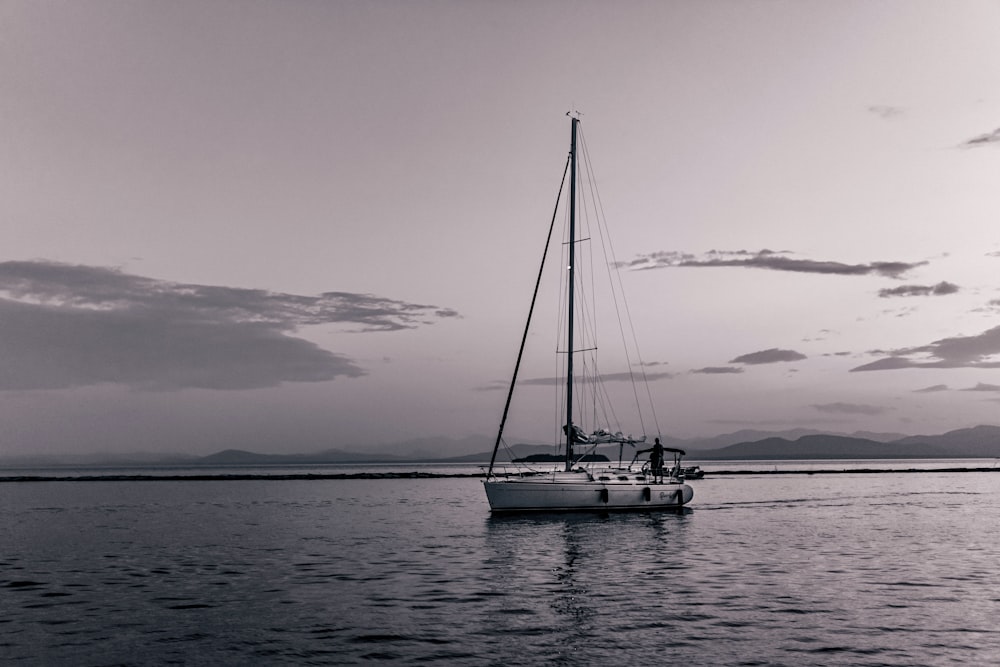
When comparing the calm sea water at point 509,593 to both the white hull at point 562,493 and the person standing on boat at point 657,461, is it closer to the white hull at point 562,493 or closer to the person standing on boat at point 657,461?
the white hull at point 562,493

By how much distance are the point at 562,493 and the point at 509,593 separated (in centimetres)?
2457

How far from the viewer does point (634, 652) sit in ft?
57.6

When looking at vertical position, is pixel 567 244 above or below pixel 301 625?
above

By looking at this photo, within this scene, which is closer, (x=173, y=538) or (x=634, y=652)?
(x=634, y=652)

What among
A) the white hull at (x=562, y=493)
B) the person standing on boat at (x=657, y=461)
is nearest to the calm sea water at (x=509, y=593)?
the white hull at (x=562, y=493)

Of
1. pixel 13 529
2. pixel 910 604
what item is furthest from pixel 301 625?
pixel 13 529

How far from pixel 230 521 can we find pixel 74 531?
32.9ft

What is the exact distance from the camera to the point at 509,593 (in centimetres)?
2520

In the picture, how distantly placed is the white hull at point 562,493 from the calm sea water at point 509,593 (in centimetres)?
123

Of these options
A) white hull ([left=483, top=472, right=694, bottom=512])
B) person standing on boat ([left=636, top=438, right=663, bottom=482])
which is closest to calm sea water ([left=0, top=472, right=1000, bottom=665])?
white hull ([left=483, top=472, right=694, bottom=512])

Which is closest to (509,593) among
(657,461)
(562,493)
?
(562,493)

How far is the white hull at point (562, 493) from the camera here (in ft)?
161

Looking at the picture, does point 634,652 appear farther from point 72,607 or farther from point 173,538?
point 173,538

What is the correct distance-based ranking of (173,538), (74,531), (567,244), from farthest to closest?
(567,244) → (74,531) → (173,538)
